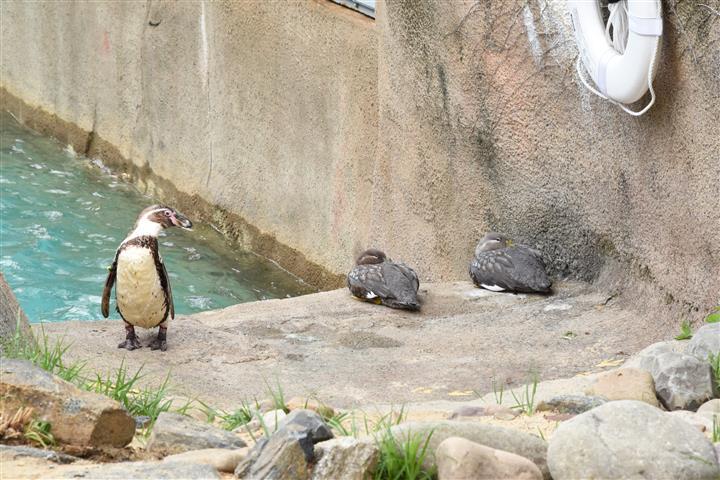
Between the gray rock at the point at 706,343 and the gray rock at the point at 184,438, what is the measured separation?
6.42 ft

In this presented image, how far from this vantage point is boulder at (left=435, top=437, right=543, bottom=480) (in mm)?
3240

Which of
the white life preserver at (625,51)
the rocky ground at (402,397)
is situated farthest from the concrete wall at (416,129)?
the rocky ground at (402,397)

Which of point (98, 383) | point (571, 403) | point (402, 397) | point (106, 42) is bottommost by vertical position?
point (402, 397)

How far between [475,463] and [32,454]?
1.30m

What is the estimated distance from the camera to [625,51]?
244 inches

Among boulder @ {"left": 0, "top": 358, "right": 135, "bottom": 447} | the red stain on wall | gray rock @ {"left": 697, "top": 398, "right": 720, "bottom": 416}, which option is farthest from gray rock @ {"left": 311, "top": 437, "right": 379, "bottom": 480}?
the red stain on wall

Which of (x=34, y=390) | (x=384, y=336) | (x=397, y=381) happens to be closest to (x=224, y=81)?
(x=384, y=336)

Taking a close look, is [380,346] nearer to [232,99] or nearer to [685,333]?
[685,333]

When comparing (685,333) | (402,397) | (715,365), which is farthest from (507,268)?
(715,365)

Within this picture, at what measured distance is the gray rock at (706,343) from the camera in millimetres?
4793

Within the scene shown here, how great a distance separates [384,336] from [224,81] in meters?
5.29

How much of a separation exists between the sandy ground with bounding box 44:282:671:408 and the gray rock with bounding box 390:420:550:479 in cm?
181

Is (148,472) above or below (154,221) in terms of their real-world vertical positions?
below

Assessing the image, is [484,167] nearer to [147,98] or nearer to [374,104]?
[374,104]
